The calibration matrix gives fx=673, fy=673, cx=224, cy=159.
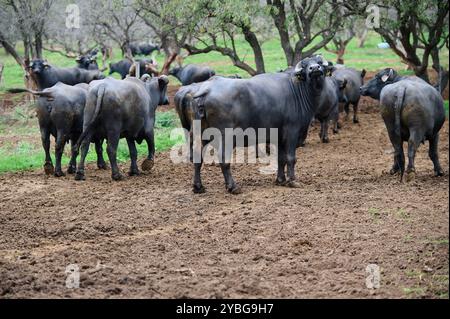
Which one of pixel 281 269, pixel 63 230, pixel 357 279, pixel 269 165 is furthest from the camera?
pixel 269 165

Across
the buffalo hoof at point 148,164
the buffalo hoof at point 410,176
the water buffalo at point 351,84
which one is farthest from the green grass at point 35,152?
the buffalo hoof at point 410,176

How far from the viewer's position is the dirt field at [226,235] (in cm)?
629

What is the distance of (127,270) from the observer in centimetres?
683

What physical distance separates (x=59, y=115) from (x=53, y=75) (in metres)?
10.5

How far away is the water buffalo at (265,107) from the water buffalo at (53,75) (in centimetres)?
974

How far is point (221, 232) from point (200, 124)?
247 cm

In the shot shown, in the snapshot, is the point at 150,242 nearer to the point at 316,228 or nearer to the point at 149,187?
the point at 316,228

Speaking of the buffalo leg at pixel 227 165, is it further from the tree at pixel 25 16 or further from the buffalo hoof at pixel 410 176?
the tree at pixel 25 16

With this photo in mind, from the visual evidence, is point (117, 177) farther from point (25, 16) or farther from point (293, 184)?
point (25, 16)

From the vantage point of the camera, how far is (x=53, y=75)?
22.1m

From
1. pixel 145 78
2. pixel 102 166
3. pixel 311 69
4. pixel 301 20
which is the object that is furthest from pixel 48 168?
pixel 301 20

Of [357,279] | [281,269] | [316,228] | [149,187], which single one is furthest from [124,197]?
[357,279]

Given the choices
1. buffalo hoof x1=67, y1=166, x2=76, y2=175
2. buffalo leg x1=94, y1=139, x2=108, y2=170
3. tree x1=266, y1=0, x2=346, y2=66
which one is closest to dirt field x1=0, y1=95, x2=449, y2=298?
buffalo leg x1=94, y1=139, x2=108, y2=170

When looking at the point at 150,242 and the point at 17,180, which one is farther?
the point at 17,180
